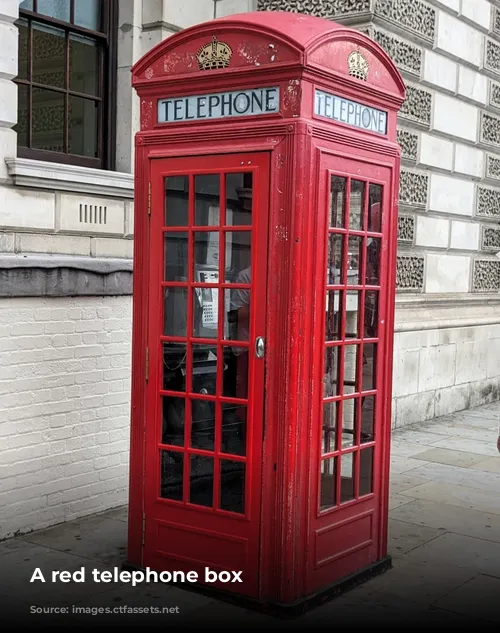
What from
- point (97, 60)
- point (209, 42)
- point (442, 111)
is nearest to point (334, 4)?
point (442, 111)

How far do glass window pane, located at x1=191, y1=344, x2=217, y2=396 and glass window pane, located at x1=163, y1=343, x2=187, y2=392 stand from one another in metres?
0.07

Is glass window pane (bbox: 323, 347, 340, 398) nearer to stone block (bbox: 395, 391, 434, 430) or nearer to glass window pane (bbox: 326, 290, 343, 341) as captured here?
glass window pane (bbox: 326, 290, 343, 341)

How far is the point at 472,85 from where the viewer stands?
1009cm

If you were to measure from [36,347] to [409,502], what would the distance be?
9.41ft

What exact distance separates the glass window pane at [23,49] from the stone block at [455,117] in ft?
16.2

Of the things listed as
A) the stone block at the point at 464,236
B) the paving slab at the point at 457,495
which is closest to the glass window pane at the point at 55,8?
the paving slab at the point at 457,495

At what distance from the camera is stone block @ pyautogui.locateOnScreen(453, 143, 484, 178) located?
32.7 ft

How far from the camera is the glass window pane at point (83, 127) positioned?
20.5 ft

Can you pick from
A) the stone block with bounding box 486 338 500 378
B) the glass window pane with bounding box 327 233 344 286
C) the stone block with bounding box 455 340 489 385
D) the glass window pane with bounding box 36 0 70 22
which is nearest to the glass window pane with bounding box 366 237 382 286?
the glass window pane with bounding box 327 233 344 286

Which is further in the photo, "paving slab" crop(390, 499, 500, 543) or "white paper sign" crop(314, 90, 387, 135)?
"paving slab" crop(390, 499, 500, 543)

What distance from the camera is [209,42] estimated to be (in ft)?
14.1

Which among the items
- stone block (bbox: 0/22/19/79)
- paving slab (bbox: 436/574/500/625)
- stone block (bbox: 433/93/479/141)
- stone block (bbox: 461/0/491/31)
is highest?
stone block (bbox: 461/0/491/31)

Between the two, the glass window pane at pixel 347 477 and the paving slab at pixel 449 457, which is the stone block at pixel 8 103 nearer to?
the glass window pane at pixel 347 477

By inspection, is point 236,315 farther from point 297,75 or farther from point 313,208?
point 297,75
